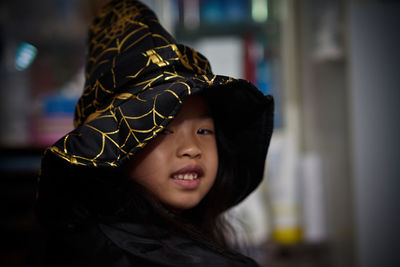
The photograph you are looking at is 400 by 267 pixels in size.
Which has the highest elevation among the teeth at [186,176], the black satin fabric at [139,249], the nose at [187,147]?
the nose at [187,147]

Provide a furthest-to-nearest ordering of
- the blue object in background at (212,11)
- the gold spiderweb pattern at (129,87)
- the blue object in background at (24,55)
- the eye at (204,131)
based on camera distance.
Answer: the blue object in background at (212,11) < the blue object in background at (24,55) < the eye at (204,131) < the gold spiderweb pattern at (129,87)

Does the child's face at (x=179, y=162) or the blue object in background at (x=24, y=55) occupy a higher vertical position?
the blue object in background at (x=24, y=55)

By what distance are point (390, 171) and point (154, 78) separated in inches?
30.3

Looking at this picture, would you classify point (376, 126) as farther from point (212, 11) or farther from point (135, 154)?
point (212, 11)

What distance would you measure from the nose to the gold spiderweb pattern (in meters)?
0.07

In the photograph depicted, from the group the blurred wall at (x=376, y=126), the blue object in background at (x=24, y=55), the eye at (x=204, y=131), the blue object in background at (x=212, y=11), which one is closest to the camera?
the eye at (x=204, y=131)

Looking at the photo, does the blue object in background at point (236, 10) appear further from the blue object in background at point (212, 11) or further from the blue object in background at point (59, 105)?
the blue object in background at point (59, 105)

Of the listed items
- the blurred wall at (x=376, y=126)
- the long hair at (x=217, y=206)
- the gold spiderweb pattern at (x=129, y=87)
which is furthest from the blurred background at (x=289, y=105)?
the gold spiderweb pattern at (x=129, y=87)

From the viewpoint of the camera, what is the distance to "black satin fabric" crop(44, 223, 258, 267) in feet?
1.38

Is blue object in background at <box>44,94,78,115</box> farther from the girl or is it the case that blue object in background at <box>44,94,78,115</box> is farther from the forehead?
the forehead

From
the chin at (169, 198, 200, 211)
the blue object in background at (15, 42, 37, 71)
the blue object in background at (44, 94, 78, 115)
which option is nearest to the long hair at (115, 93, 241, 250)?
the chin at (169, 198, 200, 211)

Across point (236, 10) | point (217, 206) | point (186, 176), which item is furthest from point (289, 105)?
point (186, 176)

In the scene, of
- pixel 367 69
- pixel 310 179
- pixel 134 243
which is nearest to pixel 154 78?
pixel 134 243

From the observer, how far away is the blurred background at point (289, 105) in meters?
0.86
